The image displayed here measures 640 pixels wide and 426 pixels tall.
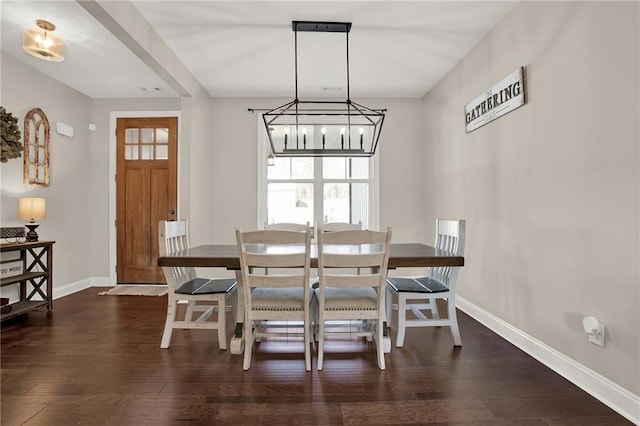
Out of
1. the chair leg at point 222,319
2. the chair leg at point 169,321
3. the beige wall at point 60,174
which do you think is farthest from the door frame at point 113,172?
the chair leg at point 222,319

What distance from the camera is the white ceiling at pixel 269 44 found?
2.71 m

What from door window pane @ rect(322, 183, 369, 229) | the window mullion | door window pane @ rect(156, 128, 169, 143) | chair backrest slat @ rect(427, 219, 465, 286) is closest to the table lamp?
door window pane @ rect(156, 128, 169, 143)

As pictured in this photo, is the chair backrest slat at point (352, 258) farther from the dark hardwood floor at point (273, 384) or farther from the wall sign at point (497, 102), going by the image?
the wall sign at point (497, 102)

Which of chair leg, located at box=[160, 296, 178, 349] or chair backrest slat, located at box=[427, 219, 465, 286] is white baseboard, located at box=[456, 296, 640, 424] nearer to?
chair backrest slat, located at box=[427, 219, 465, 286]

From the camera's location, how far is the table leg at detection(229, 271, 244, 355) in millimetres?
2486

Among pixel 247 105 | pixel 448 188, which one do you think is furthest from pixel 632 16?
pixel 247 105

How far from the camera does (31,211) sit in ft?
11.3

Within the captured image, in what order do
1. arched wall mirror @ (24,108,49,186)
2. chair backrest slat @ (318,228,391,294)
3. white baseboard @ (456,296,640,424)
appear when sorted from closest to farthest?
1. white baseboard @ (456,296,640,424)
2. chair backrest slat @ (318,228,391,294)
3. arched wall mirror @ (24,108,49,186)

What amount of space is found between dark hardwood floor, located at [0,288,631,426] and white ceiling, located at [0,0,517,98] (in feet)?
8.63

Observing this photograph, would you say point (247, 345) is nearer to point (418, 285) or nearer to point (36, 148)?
point (418, 285)

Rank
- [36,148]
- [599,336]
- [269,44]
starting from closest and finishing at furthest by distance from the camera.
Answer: [599,336], [269,44], [36,148]

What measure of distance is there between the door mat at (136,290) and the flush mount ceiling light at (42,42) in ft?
8.91

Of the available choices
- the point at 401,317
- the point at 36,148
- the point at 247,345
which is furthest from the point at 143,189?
the point at 401,317

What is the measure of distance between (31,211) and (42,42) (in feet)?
5.48
